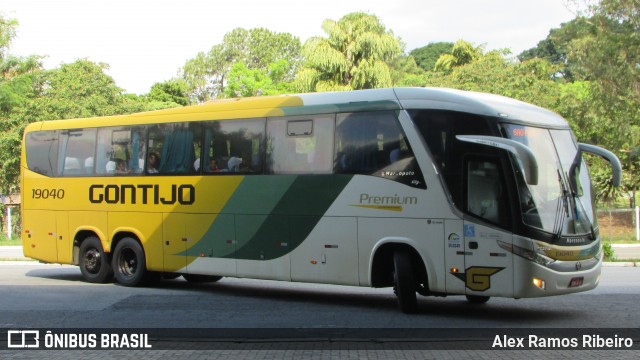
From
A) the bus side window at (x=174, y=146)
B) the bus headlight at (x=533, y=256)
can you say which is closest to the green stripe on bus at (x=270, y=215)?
the bus side window at (x=174, y=146)

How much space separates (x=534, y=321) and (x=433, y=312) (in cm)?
164

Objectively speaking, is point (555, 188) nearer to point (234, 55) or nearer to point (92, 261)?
point (92, 261)

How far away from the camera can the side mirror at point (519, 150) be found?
1027cm

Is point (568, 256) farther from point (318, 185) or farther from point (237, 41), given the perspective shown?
point (237, 41)

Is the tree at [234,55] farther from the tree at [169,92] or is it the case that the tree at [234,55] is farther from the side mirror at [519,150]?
the side mirror at [519,150]

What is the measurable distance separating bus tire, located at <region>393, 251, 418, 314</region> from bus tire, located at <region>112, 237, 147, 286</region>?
5.96m

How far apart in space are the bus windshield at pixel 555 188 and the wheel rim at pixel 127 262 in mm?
8411

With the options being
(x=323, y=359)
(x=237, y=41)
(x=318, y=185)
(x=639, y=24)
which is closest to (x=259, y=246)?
(x=318, y=185)

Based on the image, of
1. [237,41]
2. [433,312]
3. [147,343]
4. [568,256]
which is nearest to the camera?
[147,343]

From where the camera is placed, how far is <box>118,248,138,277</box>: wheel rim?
15703 millimetres

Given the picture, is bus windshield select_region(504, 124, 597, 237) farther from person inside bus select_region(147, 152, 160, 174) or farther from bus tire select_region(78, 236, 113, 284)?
bus tire select_region(78, 236, 113, 284)

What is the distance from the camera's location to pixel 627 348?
8.45 meters

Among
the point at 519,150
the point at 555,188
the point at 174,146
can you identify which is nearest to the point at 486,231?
the point at 555,188

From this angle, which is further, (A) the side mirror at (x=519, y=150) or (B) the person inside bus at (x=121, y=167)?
(B) the person inside bus at (x=121, y=167)
